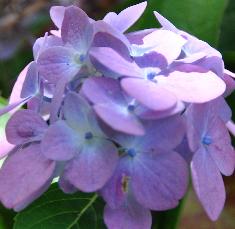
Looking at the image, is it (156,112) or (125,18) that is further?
(125,18)

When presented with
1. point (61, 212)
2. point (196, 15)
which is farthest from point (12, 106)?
point (196, 15)

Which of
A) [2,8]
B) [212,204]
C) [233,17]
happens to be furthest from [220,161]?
[2,8]

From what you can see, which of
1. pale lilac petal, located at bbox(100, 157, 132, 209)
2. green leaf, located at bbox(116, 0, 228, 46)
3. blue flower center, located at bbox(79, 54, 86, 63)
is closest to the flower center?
blue flower center, located at bbox(79, 54, 86, 63)

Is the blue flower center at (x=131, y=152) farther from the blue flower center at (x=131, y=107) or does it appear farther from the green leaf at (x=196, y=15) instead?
the green leaf at (x=196, y=15)

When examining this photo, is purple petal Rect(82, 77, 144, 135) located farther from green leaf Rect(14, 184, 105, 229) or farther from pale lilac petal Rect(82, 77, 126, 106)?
green leaf Rect(14, 184, 105, 229)

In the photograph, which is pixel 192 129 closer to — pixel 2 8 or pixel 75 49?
pixel 75 49

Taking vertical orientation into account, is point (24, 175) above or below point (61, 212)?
above

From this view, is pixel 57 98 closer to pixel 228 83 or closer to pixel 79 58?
pixel 79 58
